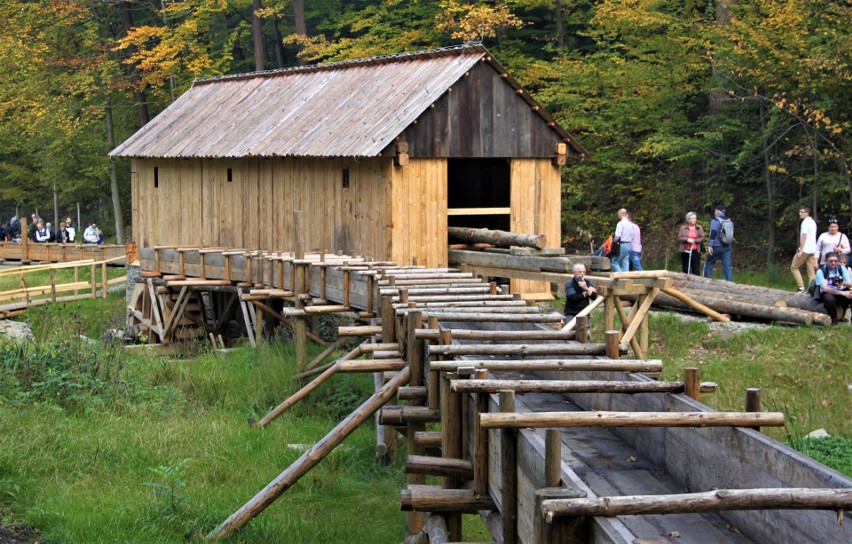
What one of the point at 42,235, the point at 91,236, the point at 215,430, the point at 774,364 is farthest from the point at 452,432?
the point at 42,235

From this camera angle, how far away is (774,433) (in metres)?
12.3

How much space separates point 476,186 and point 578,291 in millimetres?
7989

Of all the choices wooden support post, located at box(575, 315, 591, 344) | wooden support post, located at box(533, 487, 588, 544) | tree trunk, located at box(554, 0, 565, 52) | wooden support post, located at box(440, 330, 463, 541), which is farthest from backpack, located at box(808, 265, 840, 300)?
tree trunk, located at box(554, 0, 565, 52)

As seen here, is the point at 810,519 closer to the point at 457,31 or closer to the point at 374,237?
the point at 374,237

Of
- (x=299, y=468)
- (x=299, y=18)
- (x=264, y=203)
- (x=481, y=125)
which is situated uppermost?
(x=299, y=18)

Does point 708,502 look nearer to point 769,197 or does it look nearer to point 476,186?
point 476,186

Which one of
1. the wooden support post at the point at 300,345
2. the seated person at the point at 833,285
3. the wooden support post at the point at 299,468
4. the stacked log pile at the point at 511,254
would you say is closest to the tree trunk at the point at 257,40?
the stacked log pile at the point at 511,254

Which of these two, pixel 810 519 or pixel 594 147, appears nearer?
pixel 810 519

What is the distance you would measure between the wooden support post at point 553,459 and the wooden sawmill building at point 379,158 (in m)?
12.0

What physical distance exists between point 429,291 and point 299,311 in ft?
15.7

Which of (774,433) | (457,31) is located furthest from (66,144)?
(774,433)

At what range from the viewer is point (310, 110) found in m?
21.8

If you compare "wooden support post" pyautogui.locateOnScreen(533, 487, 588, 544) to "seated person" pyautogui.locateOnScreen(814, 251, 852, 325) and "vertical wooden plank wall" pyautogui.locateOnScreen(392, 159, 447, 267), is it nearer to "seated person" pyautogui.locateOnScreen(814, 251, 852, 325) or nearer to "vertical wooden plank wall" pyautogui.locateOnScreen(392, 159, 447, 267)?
"seated person" pyautogui.locateOnScreen(814, 251, 852, 325)

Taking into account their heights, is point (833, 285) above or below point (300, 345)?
above
